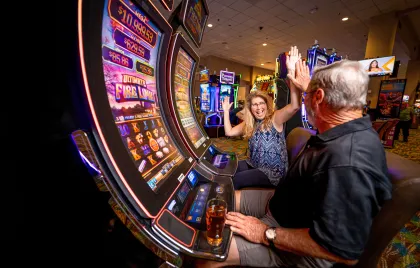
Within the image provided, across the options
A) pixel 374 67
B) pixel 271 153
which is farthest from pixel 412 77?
pixel 271 153

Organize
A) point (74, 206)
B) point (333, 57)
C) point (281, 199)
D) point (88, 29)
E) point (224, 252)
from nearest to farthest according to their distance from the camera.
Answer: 1. point (88, 29)
2. point (224, 252)
3. point (74, 206)
4. point (281, 199)
5. point (333, 57)

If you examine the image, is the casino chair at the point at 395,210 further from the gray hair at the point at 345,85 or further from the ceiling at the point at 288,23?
the ceiling at the point at 288,23

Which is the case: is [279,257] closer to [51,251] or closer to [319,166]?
[319,166]

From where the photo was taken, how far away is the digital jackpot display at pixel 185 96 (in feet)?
4.96

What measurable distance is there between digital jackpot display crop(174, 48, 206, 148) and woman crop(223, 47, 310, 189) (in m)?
0.52

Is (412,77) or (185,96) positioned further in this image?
(412,77)

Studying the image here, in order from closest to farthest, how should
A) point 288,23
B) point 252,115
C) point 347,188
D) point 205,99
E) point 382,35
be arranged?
1. point 347,188
2. point 252,115
3. point 382,35
4. point 288,23
5. point 205,99

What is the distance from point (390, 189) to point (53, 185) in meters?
1.32

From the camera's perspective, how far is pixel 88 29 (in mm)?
556

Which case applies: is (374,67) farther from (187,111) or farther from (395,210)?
(395,210)

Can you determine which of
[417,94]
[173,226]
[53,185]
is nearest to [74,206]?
[53,185]

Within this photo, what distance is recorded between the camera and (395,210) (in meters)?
0.74

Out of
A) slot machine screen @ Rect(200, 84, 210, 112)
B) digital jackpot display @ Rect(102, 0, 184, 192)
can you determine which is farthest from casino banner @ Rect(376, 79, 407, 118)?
digital jackpot display @ Rect(102, 0, 184, 192)

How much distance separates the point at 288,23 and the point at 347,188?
6.62 meters
